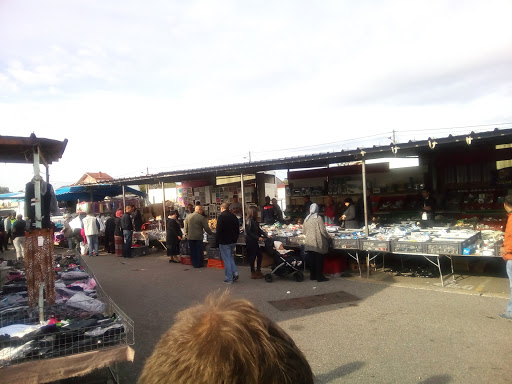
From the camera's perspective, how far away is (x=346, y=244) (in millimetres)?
8984

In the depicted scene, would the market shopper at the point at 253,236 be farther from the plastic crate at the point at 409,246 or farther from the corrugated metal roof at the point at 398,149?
the plastic crate at the point at 409,246

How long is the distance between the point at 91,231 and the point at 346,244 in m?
10.5

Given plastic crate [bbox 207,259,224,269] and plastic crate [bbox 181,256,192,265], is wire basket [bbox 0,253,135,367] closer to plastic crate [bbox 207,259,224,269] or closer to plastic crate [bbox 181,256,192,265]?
plastic crate [bbox 207,259,224,269]

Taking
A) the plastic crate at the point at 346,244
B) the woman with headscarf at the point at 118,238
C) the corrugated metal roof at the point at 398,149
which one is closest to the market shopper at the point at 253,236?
the plastic crate at the point at 346,244

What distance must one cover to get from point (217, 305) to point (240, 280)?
838 centimetres

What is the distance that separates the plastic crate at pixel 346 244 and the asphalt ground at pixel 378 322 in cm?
76

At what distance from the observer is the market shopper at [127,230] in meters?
14.1

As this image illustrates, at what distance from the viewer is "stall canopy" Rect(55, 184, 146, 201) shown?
1847 centimetres

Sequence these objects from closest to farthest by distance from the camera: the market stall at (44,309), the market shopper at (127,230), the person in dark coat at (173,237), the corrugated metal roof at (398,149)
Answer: the market stall at (44,309) < the corrugated metal roof at (398,149) < the person in dark coat at (173,237) < the market shopper at (127,230)

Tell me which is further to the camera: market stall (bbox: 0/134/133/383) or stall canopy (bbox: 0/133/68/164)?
stall canopy (bbox: 0/133/68/164)

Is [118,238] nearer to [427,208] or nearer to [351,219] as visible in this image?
[351,219]

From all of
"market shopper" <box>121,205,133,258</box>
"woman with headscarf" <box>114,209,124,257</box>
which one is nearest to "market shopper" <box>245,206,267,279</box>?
"market shopper" <box>121,205,133,258</box>

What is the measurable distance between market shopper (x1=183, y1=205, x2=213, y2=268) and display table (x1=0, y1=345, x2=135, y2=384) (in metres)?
7.26

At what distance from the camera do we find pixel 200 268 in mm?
11383
